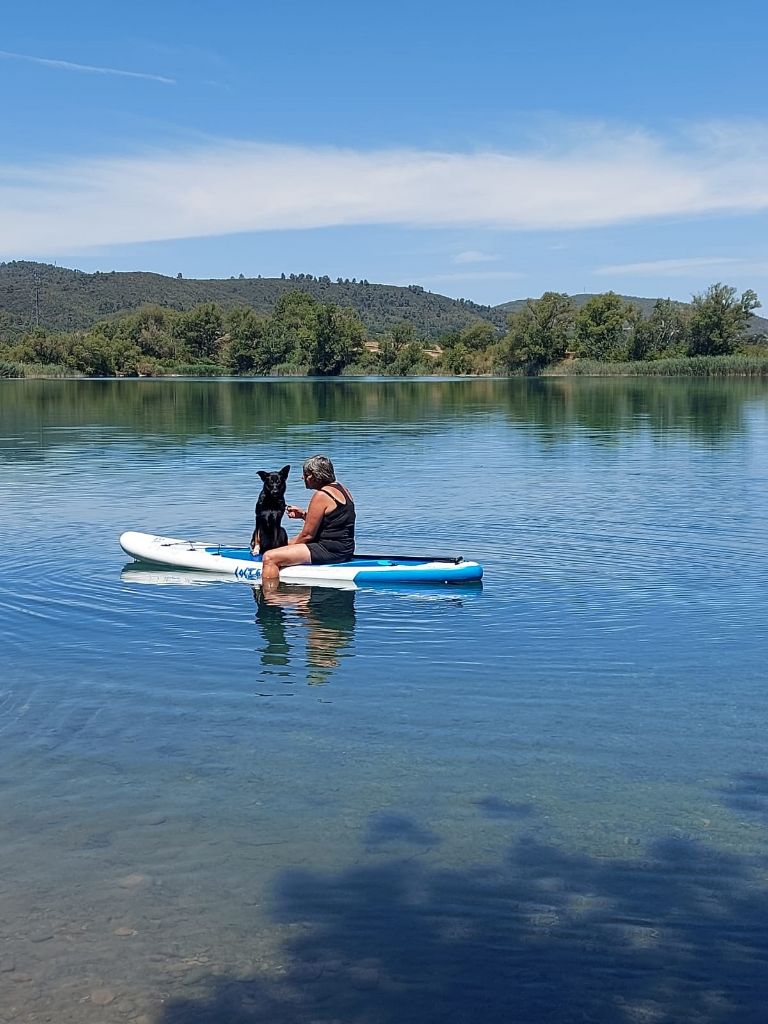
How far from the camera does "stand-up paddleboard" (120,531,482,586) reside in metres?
15.0

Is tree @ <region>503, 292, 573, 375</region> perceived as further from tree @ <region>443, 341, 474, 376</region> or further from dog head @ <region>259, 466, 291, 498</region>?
dog head @ <region>259, 466, 291, 498</region>

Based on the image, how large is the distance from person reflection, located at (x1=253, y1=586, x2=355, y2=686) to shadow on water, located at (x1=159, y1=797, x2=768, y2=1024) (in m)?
4.43

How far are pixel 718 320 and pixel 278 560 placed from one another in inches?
5424

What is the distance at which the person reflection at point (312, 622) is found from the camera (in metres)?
11.8

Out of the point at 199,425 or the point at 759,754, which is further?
the point at 199,425

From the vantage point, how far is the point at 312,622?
44.8ft

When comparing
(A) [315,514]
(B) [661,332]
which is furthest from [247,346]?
(A) [315,514]

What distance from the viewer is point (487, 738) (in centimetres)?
917

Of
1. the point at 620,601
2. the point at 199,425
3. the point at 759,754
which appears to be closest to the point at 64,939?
the point at 759,754

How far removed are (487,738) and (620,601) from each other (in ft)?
18.4

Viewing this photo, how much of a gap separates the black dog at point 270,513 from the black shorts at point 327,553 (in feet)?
1.64

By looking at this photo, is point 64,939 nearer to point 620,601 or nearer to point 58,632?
point 58,632

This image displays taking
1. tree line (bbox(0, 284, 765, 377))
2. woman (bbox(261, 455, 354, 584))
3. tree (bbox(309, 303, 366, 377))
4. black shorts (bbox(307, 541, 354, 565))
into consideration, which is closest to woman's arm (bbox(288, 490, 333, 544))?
woman (bbox(261, 455, 354, 584))

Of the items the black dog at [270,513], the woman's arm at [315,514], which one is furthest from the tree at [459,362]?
the woman's arm at [315,514]
